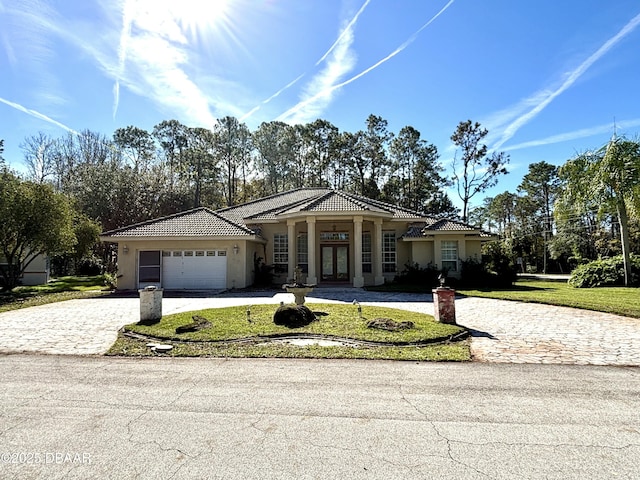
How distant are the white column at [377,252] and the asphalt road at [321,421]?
12776 millimetres

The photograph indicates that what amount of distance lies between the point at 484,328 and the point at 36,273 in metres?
27.8

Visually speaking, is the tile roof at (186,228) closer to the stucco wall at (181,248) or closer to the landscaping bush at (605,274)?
the stucco wall at (181,248)

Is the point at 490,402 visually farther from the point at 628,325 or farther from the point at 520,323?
the point at 628,325

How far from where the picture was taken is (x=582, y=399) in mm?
4301

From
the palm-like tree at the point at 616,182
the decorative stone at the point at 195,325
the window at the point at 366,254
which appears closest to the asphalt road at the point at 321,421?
the decorative stone at the point at 195,325

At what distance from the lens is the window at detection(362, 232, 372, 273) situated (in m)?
19.7

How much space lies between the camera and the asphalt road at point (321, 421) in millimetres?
2889

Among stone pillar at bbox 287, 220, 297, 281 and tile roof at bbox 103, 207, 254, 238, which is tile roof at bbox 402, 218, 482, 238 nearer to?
stone pillar at bbox 287, 220, 297, 281

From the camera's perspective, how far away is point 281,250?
1995 cm

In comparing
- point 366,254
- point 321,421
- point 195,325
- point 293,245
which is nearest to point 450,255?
point 366,254

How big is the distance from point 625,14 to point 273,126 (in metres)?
33.0

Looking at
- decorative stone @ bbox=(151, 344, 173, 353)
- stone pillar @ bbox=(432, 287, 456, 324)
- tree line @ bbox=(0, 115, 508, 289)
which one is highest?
tree line @ bbox=(0, 115, 508, 289)

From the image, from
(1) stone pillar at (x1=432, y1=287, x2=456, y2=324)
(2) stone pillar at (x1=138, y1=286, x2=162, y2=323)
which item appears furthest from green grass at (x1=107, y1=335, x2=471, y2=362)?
(2) stone pillar at (x1=138, y1=286, x2=162, y2=323)

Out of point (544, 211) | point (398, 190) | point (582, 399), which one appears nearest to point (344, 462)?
point (582, 399)
